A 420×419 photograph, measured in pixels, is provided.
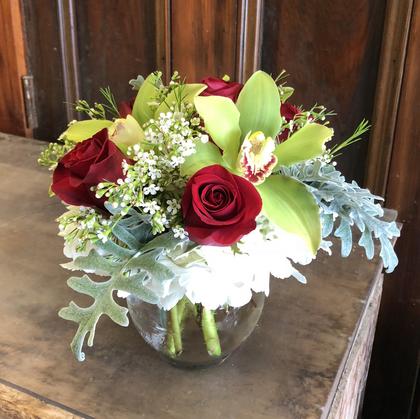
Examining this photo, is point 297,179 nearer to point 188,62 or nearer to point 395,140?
point 395,140

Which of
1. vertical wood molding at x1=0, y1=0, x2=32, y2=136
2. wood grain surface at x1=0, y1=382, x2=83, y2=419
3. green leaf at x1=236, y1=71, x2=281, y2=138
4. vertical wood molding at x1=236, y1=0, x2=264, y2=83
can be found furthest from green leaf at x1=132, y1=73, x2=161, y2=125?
vertical wood molding at x1=0, y1=0, x2=32, y2=136

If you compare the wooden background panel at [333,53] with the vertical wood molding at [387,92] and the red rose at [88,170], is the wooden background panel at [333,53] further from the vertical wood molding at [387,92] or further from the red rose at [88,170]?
the red rose at [88,170]

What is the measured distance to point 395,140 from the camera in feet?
3.83

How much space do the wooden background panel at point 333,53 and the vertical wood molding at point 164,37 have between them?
213 millimetres

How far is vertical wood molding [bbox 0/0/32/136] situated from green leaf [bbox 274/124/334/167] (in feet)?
3.46

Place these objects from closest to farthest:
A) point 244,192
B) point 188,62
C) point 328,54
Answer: point 244,192 < point 328,54 < point 188,62

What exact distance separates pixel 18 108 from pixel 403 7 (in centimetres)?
97

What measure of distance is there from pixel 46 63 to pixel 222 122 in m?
0.99

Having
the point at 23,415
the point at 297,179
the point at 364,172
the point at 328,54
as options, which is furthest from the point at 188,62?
the point at 23,415

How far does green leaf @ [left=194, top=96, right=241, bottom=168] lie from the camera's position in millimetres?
641

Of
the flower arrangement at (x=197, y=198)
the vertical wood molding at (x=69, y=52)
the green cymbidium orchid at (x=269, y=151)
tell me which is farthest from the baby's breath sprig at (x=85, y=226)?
the vertical wood molding at (x=69, y=52)

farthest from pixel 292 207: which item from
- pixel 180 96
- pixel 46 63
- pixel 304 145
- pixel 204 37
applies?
pixel 46 63

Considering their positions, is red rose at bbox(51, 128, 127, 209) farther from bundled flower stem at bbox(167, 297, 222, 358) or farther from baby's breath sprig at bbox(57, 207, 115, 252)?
bundled flower stem at bbox(167, 297, 222, 358)

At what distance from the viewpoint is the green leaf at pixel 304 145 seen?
2.10 feet
